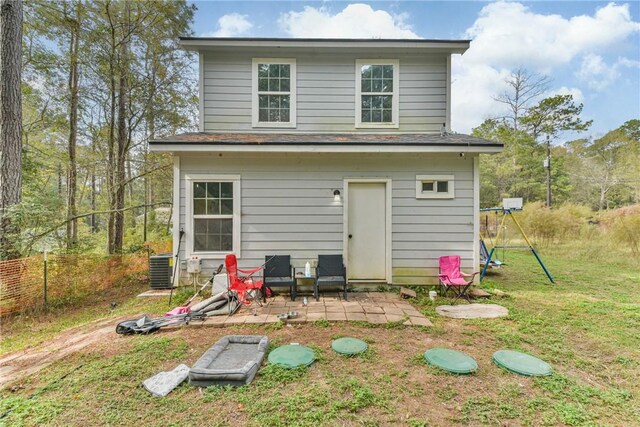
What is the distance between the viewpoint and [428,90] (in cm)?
601

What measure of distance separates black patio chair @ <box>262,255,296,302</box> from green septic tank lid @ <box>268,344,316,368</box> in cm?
173

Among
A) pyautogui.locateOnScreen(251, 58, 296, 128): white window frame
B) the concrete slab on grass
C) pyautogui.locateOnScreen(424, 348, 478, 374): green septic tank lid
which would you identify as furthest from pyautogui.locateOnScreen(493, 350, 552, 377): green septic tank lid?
pyautogui.locateOnScreen(251, 58, 296, 128): white window frame

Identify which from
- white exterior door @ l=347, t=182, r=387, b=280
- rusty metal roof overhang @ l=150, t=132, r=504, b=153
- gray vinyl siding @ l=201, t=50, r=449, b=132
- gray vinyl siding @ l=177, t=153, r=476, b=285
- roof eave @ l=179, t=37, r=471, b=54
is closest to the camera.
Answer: rusty metal roof overhang @ l=150, t=132, r=504, b=153

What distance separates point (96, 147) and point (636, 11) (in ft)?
56.4

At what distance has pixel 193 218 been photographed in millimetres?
5180

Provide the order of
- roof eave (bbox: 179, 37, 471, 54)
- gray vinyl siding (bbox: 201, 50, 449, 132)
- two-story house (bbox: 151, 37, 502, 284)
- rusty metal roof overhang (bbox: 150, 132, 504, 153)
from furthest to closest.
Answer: gray vinyl siding (bbox: 201, 50, 449, 132) < roof eave (bbox: 179, 37, 471, 54) < two-story house (bbox: 151, 37, 502, 284) < rusty metal roof overhang (bbox: 150, 132, 504, 153)

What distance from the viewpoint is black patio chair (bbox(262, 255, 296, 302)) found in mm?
4793

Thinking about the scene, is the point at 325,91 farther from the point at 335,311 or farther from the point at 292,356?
the point at 292,356

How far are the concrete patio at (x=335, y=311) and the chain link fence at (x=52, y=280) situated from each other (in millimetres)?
3447

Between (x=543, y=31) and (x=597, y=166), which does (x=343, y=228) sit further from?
(x=597, y=166)

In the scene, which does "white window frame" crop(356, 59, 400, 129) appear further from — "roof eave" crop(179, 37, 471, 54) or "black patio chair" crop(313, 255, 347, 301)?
"black patio chair" crop(313, 255, 347, 301)

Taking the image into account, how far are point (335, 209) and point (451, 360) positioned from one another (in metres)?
3.20

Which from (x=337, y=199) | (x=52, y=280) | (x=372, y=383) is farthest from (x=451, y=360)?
(x=52, y=280)

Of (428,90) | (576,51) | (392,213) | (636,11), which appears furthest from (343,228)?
(576,51)
